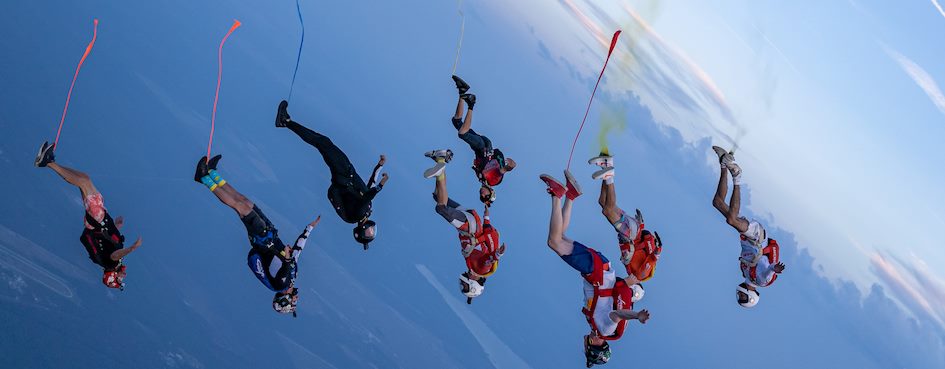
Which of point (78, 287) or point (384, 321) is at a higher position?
point (384, 321)

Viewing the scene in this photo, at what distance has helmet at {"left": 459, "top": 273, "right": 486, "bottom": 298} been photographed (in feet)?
34.0

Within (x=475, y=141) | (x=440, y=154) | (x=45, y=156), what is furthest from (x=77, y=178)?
(x=475, y=141)

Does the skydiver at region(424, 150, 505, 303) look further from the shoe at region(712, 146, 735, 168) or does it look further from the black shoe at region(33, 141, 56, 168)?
the black shoe at region(33, 141, 56, 168)

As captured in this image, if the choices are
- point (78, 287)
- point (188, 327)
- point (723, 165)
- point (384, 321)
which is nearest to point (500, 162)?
point (723, 165)

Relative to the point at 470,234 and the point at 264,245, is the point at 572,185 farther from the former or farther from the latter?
the point at 264,245

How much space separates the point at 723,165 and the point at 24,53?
2109 inches

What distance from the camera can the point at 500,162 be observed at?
437 inches

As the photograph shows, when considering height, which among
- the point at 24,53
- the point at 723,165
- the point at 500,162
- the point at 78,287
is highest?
the point at 723,165

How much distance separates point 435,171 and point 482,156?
1.56m

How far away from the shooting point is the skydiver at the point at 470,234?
10102 mm

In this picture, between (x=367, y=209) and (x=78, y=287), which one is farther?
(x=78, y=287)

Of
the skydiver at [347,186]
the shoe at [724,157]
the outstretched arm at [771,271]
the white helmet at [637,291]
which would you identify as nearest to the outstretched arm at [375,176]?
the skydiver at [347,186]

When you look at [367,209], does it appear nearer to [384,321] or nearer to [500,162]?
[500,162]

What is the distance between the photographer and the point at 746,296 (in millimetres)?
11117
